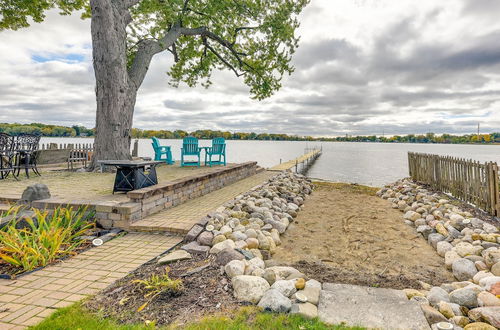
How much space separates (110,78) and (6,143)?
120 inches

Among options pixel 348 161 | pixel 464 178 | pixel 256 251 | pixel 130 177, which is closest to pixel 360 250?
pixel 256 251

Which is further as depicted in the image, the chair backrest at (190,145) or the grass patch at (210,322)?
the chair backrest at (190,145)

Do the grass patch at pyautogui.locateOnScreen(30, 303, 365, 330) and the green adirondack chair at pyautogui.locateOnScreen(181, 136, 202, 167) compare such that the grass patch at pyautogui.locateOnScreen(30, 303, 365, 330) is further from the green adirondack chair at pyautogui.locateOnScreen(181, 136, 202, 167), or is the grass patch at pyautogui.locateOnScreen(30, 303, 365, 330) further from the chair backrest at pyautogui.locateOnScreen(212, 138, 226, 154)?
the chair backrest at pyautogui.locateOnScreen(212, 138, 226, 154)

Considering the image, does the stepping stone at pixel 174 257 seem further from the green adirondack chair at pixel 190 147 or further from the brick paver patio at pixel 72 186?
the green adirondack chair at pixel 190 147

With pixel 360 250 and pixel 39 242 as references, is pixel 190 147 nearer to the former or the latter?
pixel 39 242

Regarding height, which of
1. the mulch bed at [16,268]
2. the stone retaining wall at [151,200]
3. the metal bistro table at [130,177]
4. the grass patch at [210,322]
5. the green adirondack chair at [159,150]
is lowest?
the grass patch at [210,322]

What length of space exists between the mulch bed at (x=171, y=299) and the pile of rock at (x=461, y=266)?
1743mm

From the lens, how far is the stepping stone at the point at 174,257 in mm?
3109

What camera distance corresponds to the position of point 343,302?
2451 mm

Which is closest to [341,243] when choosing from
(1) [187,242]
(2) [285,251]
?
(2) [285,251]

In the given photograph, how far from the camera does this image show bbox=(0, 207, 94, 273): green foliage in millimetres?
3019

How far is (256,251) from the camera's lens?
379 cm

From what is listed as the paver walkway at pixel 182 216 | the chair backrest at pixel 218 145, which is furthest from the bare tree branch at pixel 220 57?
the paver walkway at pixel 182 216

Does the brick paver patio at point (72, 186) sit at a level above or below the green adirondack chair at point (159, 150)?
below
